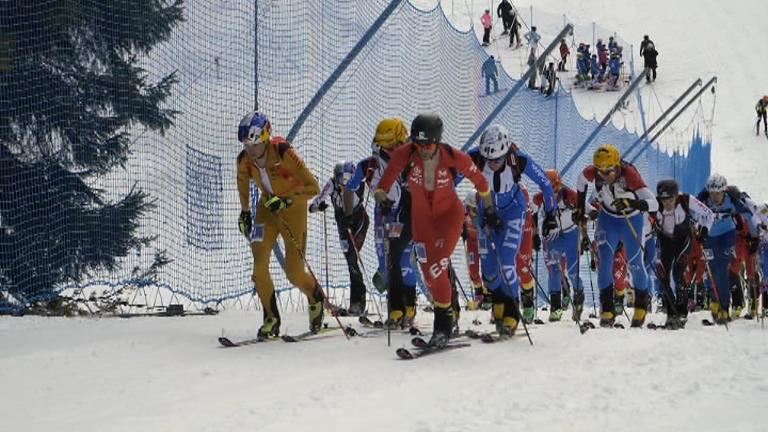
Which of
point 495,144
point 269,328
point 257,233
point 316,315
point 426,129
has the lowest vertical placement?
point 269,328

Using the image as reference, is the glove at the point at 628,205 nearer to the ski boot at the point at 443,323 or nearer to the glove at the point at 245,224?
the ski boot at the point at 443,323

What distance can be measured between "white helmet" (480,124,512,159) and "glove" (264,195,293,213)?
Answer: 1.87 m

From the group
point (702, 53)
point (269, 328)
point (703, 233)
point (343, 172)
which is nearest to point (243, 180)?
point (269, 328)

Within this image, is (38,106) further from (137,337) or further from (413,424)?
(413,424)

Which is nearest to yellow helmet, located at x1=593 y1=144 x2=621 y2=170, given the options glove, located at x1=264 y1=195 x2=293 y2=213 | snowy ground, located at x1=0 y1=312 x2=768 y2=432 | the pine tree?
snowy ground, located at x1=0 y1=312 x2=768 y2=432

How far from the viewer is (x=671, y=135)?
136 feet

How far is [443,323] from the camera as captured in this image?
805 cm

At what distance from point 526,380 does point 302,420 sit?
169cm

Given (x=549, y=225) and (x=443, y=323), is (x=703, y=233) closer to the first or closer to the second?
(x=549, y=225)

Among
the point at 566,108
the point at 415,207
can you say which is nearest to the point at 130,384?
the point at 415,207

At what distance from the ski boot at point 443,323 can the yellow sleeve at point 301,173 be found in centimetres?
139

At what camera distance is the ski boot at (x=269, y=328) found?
8.51m

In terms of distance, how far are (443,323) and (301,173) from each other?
→ 5.44 feet

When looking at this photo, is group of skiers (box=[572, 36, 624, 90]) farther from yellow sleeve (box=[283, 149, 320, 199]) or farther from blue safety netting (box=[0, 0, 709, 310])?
yellow sleeve (box=[283, 149, 320, 199])
